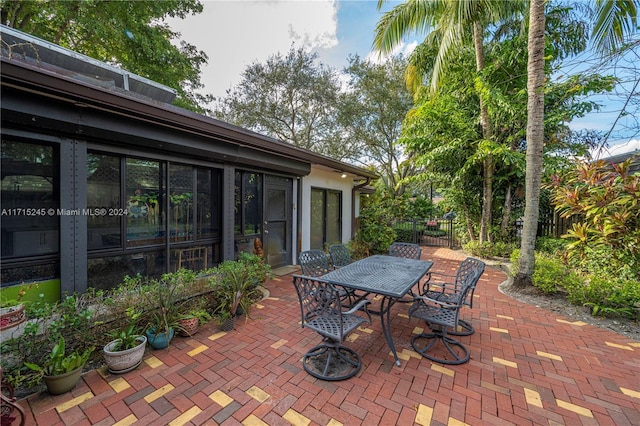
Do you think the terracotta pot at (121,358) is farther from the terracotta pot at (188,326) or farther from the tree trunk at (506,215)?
the tree trunk at (506,215)

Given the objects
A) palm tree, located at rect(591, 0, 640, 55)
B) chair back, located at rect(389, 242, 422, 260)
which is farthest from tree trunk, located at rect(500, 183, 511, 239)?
chair back, located at rect(389, 242, 422, 260)

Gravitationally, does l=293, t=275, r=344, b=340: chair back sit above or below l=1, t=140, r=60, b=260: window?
below

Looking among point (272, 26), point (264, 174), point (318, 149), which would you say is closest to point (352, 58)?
point (318, 149)

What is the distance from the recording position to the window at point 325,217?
291 inches

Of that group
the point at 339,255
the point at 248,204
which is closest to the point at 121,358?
the point at 339,255

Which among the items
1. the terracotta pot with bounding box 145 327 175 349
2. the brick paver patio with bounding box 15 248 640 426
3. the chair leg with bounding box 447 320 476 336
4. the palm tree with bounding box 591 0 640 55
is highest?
the palm tree with bounding box 591 0 640 55

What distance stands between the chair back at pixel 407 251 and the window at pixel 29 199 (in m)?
4.85

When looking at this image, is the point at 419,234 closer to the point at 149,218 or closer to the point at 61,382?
the point at 149,218

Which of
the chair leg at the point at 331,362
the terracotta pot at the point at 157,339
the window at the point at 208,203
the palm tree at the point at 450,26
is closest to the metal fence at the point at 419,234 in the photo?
the palm tree at the point at 450,26

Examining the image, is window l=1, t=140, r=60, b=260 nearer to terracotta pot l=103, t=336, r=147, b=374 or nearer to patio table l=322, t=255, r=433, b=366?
terracotta pot l=103, t=336, r=147, b=374

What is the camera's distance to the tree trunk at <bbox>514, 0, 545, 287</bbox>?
4.59 m

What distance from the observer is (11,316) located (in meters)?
Result: 2.17

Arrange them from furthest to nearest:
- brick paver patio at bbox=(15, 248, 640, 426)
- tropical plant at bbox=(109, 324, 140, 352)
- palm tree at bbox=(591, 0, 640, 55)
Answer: palm tree at bbox=(591, 0, 640, 55)
tropical plant at bbox=(109, 324, 140, 352)
brick paver patio at bbox=(15, 248, 640, 426)

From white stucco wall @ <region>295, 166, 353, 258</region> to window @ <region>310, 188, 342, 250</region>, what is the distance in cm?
17
